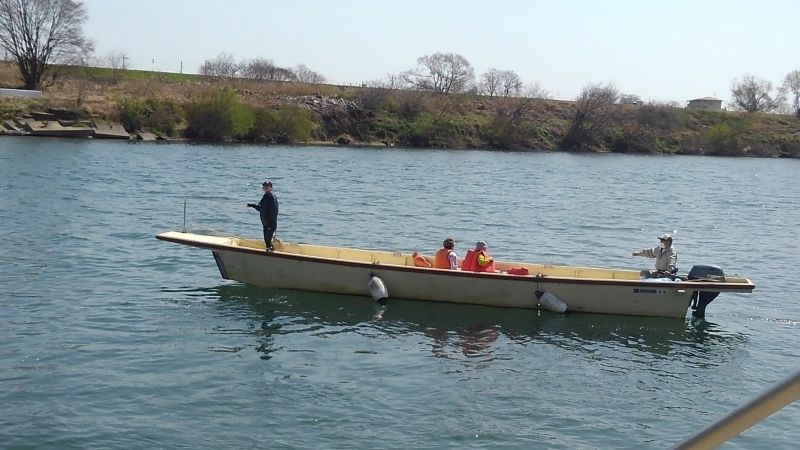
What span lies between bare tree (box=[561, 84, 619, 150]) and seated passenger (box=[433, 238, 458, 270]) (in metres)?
71.6

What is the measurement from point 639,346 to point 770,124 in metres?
100

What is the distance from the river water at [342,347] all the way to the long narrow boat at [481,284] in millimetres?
304

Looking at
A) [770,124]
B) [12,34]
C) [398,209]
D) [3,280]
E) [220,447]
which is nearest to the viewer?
[220,447]

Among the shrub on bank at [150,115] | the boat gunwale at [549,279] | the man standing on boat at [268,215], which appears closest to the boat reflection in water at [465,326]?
the boat gunwale at [549,279]

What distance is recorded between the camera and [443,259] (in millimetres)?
18562

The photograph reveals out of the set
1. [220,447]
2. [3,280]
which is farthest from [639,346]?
[3,280]

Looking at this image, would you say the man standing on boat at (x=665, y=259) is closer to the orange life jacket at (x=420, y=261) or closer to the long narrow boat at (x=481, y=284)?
the long narrow boat at (x=481, y=284)

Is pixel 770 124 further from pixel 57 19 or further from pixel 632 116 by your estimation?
pixel 57 19

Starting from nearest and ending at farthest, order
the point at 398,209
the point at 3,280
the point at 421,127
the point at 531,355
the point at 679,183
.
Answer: the point at 531,355
the point at 3,280
the point at 398,209
the point at 679,183
the point at 421,127

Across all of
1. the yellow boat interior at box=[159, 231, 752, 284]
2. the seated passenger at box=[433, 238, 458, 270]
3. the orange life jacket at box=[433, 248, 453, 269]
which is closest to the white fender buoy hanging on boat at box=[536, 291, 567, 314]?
the yellow boat interior at box=[159, 231, 752, 284]

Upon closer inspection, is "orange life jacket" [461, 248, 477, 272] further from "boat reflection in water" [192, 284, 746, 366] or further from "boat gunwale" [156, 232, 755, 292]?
"boat reflection in water" [192, 284, 746, 366]

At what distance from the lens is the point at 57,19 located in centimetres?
7138

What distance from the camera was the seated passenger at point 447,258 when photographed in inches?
723

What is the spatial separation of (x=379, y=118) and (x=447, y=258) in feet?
208
